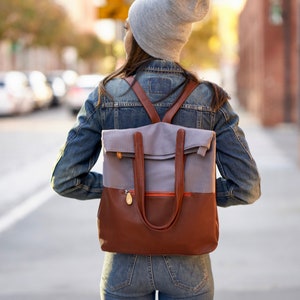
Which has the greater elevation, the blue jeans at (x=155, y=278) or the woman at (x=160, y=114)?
the woman at (x=160, y=114)

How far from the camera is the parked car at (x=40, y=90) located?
43.8 m

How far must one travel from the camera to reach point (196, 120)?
10.7 feet

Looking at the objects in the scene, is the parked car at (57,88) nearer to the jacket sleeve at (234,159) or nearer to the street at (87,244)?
the street at (87,244)

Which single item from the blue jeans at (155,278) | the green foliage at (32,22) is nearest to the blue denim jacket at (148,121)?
the blue jeans at (155,278)

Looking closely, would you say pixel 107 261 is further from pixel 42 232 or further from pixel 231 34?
pixel 231 34

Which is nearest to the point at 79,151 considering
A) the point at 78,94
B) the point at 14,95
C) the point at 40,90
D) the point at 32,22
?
Result: the point at 78,94

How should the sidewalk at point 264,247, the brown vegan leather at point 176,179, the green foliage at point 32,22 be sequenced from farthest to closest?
1. the green foliage at point 32,22
2. the sidewalk at point 264,247
3. the brown vegan leather at point 176,179

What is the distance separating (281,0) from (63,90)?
2604 centimetres

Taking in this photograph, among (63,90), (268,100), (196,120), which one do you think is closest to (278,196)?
(196,120)

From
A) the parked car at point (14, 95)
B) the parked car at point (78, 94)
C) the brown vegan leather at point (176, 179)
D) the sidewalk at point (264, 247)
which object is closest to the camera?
the brown vegan leather at point (176, 179)

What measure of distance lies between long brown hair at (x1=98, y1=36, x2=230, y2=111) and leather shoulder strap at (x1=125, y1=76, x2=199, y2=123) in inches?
1.4

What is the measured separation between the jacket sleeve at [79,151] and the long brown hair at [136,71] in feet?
0.20

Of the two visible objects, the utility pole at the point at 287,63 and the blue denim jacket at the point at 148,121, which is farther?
the utility pole at the point at 287,63

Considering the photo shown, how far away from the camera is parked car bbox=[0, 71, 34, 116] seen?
36.5 meters
